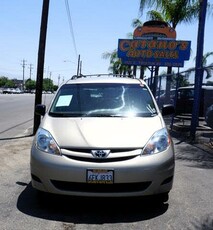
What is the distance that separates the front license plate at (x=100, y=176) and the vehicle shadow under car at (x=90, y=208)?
37 cm

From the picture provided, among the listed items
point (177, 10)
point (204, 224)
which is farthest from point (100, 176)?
point (177, 10)

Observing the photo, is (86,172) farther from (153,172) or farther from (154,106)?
(154,106)

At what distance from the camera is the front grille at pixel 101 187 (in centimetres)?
463

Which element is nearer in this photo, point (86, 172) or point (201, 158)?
point (86, 172)

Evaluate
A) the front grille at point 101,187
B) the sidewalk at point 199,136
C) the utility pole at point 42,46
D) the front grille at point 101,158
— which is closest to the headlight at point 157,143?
the front grille at point 101,158

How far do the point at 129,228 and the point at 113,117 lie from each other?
1668 millimetres

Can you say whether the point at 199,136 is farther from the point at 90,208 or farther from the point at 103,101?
the point at 90,208

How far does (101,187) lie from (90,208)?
0.52m

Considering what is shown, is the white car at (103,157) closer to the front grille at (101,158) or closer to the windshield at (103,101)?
the front grille at (101,158)

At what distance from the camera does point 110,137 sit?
15.8ft

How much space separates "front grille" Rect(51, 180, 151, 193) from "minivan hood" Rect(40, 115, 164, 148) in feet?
1.45

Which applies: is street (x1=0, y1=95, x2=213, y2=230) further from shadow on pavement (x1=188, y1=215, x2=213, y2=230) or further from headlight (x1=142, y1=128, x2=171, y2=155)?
headlight (x1=142, y1=128, x2=171, y2=155)

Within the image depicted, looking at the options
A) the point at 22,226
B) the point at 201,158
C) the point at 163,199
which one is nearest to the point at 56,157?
the point at 22,226

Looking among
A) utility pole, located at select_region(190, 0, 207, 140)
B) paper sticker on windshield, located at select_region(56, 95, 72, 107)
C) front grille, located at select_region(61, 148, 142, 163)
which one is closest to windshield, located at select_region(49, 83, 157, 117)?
paper sticker on windshield, located at select_region(56, 95, 72, 107)
